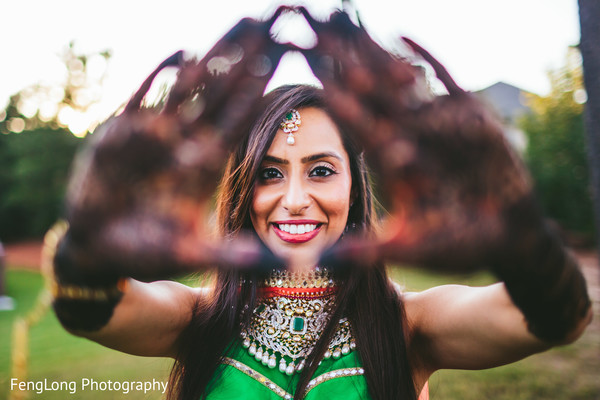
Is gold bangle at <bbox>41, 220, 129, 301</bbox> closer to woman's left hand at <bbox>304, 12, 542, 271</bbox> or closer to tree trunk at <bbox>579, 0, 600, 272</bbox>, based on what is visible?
woman's left hand at <bbox>304, 12, 542, 271</bbox>

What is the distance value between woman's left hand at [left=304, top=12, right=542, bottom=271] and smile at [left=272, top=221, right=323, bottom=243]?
0.58m

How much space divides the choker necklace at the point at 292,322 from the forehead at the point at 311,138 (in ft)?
1.41

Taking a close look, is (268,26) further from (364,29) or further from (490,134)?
(490,134)

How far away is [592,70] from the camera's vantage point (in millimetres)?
1347

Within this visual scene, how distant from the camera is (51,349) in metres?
6.28

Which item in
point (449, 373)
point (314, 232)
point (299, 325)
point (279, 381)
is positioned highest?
point (314, 232)

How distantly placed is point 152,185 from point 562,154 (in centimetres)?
1669

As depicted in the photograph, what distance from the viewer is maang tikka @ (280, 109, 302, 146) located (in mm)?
1397

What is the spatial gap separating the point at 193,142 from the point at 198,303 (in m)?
0.91

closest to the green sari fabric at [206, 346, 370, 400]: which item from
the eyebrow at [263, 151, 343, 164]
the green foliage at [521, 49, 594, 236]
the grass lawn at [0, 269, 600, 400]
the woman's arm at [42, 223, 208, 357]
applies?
the woman's arm at [42, 223, 208, 357]

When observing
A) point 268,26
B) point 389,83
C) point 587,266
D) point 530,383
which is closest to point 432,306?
point 389,83

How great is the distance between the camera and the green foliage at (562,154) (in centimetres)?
1380

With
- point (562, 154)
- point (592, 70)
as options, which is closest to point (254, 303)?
point (592, 70)

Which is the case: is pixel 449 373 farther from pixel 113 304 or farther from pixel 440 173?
pixel 440 173
